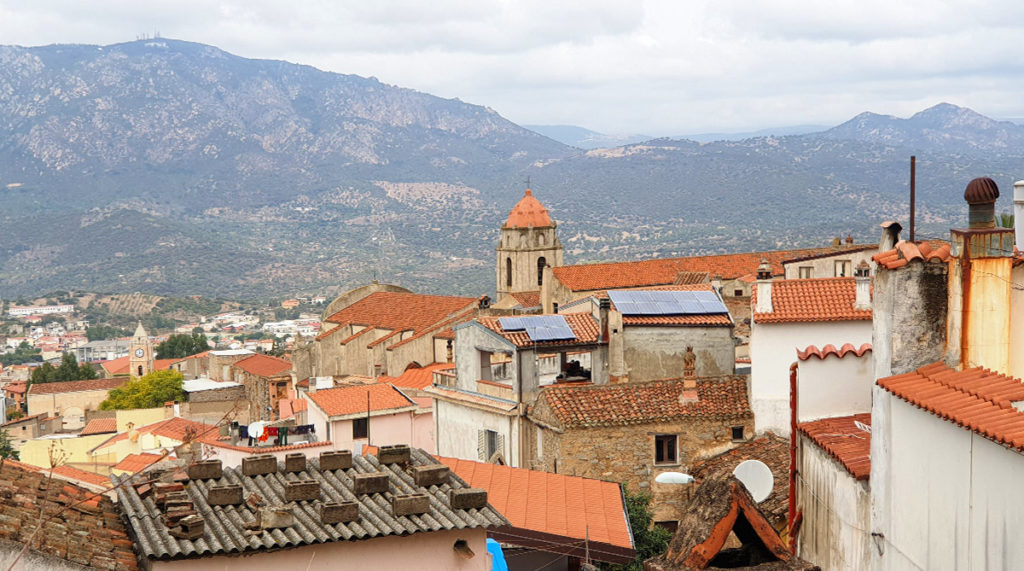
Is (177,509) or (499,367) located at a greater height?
(177,509)

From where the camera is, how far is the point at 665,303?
2855 centimetres

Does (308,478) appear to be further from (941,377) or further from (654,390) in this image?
(654,390)

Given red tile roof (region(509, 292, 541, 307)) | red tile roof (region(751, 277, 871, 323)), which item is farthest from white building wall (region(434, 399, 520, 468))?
red tile roof (region(509, 292, 541, 307))

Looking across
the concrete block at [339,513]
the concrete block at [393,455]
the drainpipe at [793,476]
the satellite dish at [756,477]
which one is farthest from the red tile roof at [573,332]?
the concrete block at [339,513]

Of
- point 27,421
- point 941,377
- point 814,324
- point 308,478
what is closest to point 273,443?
point 814,324

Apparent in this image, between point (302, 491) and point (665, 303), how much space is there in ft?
61.4

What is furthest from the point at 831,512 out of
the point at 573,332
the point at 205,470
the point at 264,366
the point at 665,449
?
the point at 264,366

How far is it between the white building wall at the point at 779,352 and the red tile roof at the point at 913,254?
11.9 m

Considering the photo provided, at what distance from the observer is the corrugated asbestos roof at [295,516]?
9562mm

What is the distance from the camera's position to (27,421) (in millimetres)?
74875

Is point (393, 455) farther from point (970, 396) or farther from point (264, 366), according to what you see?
point (264, 366)

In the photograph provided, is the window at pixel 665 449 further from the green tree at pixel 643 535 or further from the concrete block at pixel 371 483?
the concrete block at pixel 371 483

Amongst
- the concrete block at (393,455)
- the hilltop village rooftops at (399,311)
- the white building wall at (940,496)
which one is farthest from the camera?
the hilltop village rooftops at (399,311)

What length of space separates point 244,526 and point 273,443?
56.0 feet
